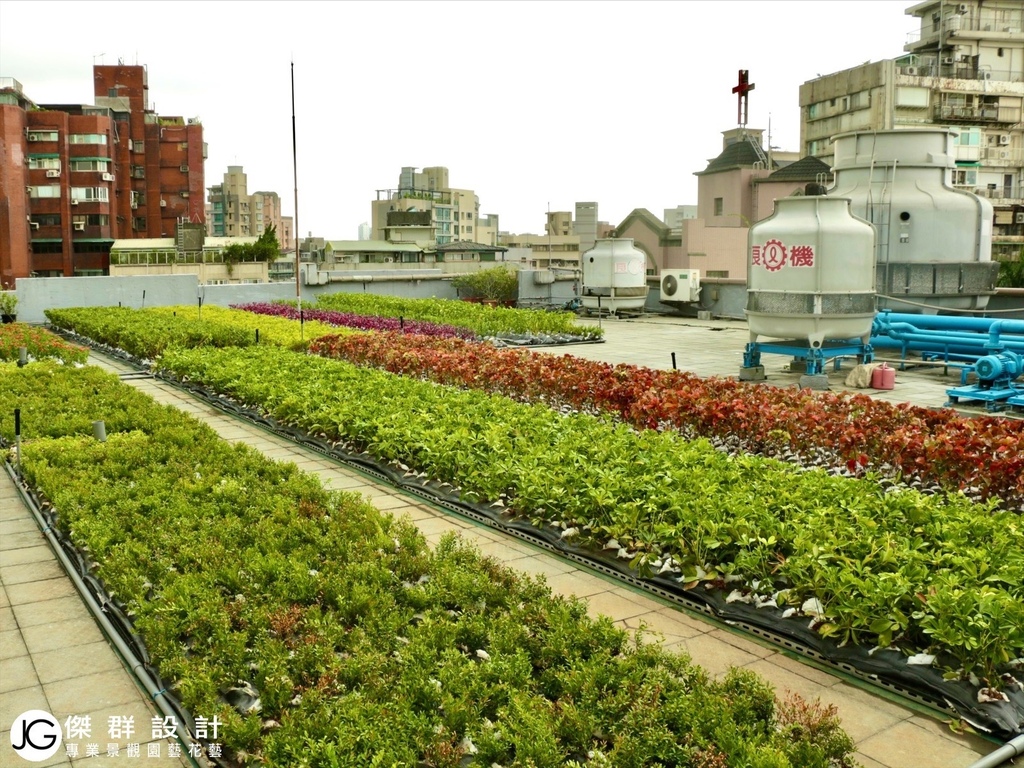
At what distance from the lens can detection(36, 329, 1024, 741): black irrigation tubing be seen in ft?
16.9

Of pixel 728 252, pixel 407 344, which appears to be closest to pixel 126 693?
pixel 407 344

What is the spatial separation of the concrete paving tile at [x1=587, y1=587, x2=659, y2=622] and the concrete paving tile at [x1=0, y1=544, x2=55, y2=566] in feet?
15.6

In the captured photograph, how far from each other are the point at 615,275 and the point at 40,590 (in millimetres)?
28449

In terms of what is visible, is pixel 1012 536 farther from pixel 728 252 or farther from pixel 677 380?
pixel 728 252

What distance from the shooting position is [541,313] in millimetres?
27406

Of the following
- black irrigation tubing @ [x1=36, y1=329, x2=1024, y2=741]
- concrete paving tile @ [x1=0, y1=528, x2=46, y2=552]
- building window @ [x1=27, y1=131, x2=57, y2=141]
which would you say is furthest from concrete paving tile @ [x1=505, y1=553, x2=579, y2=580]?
building window @ [x1=27, y1=131, x2=57, y2=141]

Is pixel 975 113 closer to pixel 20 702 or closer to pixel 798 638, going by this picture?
pixel 798 638

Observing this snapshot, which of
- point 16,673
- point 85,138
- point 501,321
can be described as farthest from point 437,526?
point 85,138

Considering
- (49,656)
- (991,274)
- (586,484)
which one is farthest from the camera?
(991,274)

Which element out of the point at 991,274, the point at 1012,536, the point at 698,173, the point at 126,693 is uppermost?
the point at 698,173

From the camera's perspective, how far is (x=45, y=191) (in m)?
69.5

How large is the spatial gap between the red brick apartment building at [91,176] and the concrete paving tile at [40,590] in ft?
194

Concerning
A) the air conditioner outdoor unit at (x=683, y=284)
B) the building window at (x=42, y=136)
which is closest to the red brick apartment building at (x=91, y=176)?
the building window at (x=42, y=136)

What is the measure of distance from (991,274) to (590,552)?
1971 centimetres
